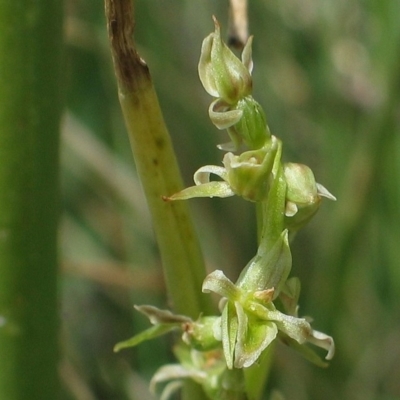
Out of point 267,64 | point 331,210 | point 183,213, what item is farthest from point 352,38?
point 183,213

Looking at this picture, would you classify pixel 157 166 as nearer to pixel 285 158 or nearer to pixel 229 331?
pixel 229 331

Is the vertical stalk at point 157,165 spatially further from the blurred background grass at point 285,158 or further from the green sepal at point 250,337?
the blurred background grass at point 285,158

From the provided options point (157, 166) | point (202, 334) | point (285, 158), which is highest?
point (157, 166)

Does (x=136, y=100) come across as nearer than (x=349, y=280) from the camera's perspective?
Yes

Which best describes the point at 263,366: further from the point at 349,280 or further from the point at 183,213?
the point at 349,280

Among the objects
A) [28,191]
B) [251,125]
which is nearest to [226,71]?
[251,125]

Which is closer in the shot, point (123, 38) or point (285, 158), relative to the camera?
point (123, 38)

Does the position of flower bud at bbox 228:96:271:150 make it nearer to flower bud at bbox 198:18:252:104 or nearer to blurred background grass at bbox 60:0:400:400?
flower bud at bbox 198:18:252:104
